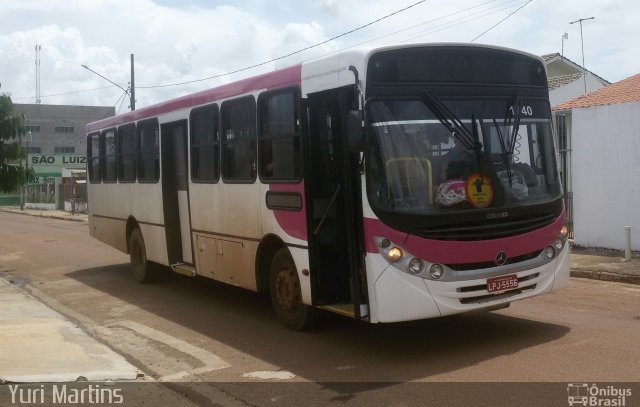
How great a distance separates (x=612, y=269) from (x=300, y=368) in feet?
25.4

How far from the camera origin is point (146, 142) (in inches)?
493

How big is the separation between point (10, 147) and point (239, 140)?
10.8m

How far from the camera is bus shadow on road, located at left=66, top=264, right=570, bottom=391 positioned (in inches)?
268

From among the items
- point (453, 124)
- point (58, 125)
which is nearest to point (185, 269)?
point (453, 124)

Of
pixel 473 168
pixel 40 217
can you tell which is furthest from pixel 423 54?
pixel 40 217

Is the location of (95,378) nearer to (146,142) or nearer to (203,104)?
(203,104)

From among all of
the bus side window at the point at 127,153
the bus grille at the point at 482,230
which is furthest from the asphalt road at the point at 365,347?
the bus side window at the point at 127,153

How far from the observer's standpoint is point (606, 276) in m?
12.4

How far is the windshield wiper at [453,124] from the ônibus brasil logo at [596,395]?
2.14 m

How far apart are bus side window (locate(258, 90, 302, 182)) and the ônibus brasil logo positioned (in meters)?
3.51

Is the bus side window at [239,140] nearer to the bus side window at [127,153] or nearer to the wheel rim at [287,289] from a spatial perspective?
the wheel rim at [287,289]

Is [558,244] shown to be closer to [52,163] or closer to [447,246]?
[447,246]

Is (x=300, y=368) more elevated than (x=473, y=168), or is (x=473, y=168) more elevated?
(x=473, y=168)

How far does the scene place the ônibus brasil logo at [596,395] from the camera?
548cm
